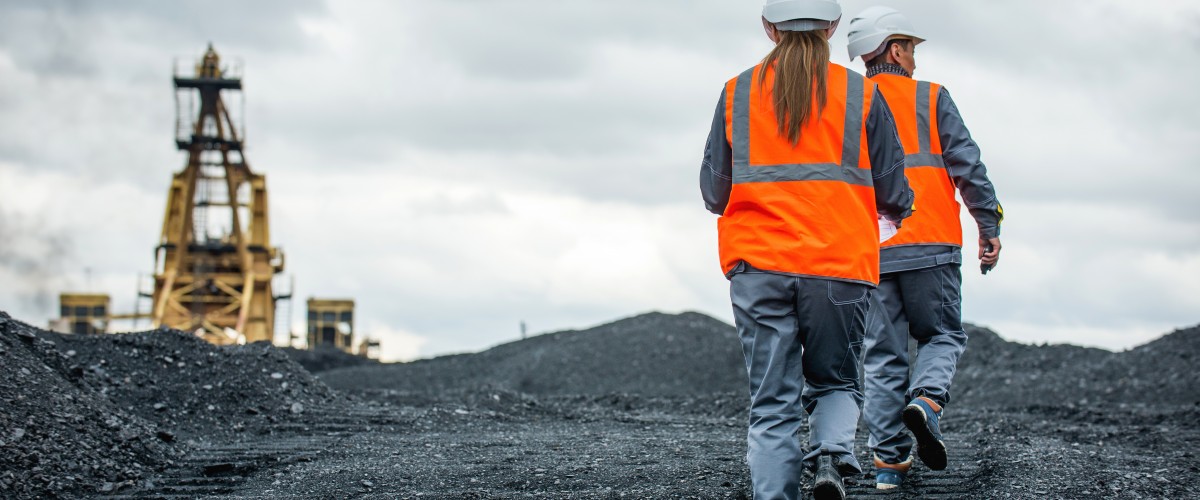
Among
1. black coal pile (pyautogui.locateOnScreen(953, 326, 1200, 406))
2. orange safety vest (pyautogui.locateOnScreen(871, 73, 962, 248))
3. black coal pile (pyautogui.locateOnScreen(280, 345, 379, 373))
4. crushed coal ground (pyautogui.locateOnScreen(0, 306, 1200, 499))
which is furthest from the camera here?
black coal pile (pyautogui.locateOnScreen(280, 345, 379, 373))

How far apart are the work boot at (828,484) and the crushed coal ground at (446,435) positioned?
3.52 feet

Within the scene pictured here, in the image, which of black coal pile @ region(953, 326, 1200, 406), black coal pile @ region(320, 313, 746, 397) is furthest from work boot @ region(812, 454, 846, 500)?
black coal pile @ region(320, 313, 746, 397)

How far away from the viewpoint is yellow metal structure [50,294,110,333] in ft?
89.8

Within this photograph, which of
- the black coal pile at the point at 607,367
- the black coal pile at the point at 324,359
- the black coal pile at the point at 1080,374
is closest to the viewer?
the black coal pile at the point at 1080,374

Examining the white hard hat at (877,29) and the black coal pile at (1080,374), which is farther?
the black coal pile at (1080,374)

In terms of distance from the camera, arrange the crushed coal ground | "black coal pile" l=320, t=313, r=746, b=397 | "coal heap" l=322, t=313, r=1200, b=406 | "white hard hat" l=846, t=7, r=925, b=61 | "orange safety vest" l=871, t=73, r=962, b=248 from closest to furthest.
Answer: "orange safety vest" l=871, t=73, r=962, b=248
"white hard hat" l=846, t=7, r=925, b=61
the crushed coal ground
"coal heap" l=322, t=313, r=1200, b=406
"black coal pile" l=320, t=313, r=746, b=397

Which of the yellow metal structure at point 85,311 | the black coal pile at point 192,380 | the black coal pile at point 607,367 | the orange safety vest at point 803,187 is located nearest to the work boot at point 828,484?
the orange safety vest at point 803,187

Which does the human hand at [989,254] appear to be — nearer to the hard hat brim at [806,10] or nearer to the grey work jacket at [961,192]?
the grey work jacket at [961,192]

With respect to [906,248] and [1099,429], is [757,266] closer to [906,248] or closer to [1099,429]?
[906,248]

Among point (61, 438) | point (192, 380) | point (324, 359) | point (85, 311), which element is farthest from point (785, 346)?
Result: point (85, 311)

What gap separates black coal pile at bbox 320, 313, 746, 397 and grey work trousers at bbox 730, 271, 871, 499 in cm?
1362

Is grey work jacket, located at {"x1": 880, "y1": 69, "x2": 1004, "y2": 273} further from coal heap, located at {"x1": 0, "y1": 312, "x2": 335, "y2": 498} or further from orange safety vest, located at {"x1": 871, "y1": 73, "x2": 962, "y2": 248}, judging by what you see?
coal heap, located at {"x1": 0, "y1": 312, "x2": 335, "y2": 498}

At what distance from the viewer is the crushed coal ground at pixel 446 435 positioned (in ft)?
20.4

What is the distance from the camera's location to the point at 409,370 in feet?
70.2
